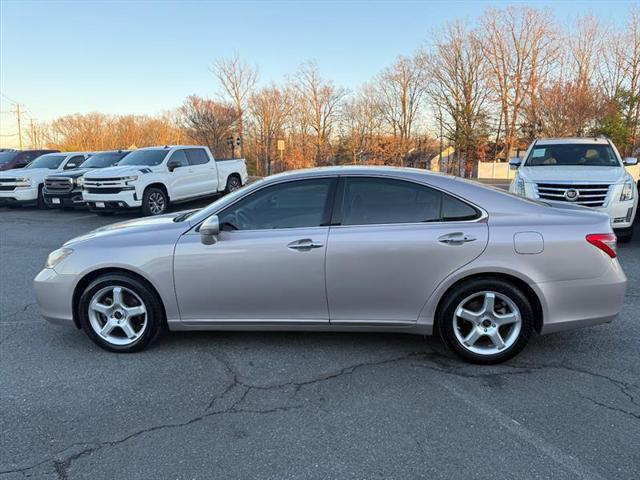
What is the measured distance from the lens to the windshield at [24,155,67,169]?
1591 centimetres

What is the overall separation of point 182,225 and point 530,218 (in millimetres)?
2839

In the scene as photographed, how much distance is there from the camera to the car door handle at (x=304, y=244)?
3648mm

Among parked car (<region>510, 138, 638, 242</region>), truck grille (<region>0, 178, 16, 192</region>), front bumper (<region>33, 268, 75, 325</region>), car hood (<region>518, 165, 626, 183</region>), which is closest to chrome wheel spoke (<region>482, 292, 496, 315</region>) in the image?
front bumper (<region>33, 268, 75, 325</region>)

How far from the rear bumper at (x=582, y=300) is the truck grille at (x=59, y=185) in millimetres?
13564

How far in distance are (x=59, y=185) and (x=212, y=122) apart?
36094 millimetres

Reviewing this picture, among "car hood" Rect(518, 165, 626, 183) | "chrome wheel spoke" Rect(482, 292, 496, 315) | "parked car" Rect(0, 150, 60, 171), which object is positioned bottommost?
"chrome wheel spoke" Rect(482, 292, 496, 315)

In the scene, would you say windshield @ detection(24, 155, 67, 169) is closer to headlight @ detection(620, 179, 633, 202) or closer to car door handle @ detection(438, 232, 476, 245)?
car door handle @ detection(438, 232, 476, 245)

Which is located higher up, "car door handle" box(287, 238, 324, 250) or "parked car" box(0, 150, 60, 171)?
"parked car" box(0, 150, 60, 171)

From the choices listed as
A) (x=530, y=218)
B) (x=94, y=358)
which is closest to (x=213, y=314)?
(x=94, y=358)

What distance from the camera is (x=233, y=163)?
1529 centimetres

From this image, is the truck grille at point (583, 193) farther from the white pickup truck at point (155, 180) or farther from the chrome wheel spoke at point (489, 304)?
the white pickup truck at point (155, 180)

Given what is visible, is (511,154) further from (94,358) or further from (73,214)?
(94,358)

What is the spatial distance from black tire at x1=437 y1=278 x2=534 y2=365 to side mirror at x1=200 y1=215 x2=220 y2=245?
1.89 meters

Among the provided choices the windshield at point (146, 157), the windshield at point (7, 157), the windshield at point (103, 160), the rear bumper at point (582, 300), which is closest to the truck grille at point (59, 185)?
the windshield at point (103, 160)
